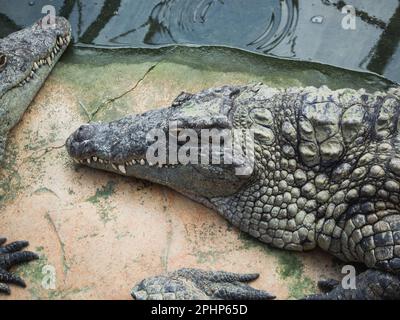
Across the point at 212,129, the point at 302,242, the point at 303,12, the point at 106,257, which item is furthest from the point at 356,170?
the point at 303,12

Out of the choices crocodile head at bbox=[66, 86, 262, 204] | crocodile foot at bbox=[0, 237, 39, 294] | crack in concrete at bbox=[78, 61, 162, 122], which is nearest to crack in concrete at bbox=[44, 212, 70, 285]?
crocodile foot at bbox=[0, 237, 39, 294]

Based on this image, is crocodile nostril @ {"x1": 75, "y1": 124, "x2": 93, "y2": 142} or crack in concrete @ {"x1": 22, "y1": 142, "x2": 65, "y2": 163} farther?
crack in concrete @ {"x1": 22, "y1": 142, "x2": 65, "y2": 163}

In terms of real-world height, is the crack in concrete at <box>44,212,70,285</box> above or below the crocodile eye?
below

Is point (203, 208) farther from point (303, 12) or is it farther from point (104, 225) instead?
point (303, 12)

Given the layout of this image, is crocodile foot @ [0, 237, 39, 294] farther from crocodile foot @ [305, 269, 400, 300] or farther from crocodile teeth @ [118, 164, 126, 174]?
crocodile foot @ [305, 269, 400, 300]

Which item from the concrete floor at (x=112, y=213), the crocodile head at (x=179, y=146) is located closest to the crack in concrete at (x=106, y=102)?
the concrete floor at (x=112, y=213)
